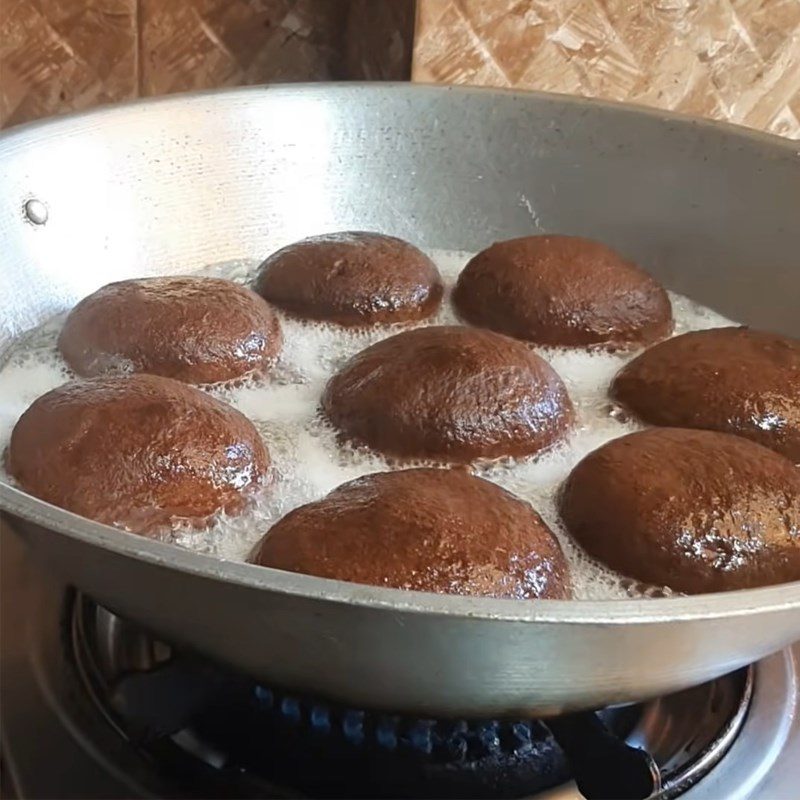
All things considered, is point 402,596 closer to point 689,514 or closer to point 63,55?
point 689,514

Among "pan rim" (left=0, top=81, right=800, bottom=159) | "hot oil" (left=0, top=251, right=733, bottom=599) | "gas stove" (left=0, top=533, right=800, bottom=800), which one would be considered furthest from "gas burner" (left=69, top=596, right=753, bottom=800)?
"pan rim" (left=0, top=81, right=800, bottom=159)

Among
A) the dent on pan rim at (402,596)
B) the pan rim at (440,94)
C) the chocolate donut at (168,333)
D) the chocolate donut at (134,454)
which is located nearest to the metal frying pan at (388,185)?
the pan rim at (440,94)

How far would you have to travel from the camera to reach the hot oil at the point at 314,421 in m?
0.85

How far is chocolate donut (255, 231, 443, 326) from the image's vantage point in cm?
115

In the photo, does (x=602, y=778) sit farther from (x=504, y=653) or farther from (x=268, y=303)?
(x=268, y=303)

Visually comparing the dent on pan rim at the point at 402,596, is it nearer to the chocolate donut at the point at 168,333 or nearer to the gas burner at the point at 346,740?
the gas burner at the point at 346,740

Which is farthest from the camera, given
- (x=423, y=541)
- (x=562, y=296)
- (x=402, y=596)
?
(x=562, y=296)

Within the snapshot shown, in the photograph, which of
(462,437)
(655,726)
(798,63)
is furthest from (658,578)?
(798,63)

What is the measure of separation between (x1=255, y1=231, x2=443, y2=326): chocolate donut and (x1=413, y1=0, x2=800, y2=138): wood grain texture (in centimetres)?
32

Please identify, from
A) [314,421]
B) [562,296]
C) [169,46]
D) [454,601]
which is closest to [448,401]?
[314,421]

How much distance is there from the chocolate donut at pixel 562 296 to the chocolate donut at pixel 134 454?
0.37 m

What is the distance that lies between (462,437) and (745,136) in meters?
0.54

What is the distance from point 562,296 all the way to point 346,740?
539 millimetres

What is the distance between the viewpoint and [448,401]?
943mm
